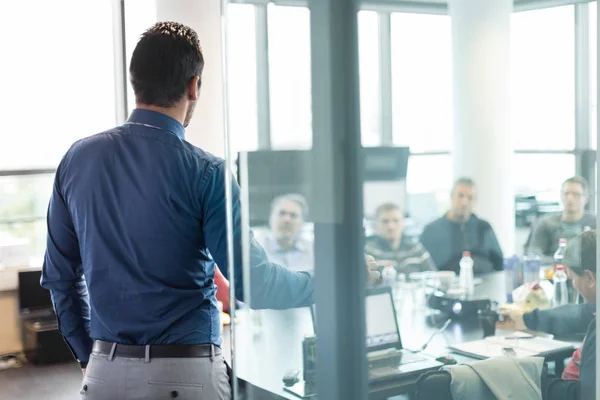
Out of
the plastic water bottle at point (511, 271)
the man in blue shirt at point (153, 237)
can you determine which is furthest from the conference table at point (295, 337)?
the man in blue shirt at point (153, 237)

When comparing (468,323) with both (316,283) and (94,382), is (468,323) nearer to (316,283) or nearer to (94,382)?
(316,283)

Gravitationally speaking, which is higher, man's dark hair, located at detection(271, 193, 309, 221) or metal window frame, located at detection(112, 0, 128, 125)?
metal window frame, located at detection(112, 0, 128, 125)

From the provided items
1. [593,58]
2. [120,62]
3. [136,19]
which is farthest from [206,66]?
[593,58]

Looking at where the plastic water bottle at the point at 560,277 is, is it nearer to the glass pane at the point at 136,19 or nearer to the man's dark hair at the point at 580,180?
the man's dark hair at the point at 580,180

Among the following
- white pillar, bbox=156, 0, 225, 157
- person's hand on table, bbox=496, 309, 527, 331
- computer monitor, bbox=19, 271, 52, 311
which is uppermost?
white pillar, bbox=156, 0, 225, 157

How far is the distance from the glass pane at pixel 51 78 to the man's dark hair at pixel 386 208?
5236 millimetres

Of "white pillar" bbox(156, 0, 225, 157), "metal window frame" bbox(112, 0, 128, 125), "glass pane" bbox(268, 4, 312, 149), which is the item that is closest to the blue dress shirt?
"glass pane" bbox(268, 4, 312, 149)

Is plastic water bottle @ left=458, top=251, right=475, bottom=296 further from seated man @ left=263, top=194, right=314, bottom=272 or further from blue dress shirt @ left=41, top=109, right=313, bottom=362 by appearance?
blue dress shirt @ left=41, top=109, right=313, bottom=362

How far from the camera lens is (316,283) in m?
0.56

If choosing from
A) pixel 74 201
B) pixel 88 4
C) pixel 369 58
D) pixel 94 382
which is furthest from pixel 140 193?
pixel 88 4

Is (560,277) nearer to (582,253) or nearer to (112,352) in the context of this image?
(582,253)

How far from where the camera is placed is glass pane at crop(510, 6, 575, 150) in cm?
44

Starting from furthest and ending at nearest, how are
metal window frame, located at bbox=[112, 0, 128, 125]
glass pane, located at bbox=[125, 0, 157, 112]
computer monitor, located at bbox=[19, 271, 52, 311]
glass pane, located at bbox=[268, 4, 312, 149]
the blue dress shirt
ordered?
1. metal window frame, located at bbox=[112, 0, 128, 125]
2. glass pane, located at bbox=[125, 0, 157, 112]
3. computer monitor, located at bbox=[19, 271, 52, 311]
4. the blue dress shirt
5. glass pane, located at bbox=[268, 4, 312, 149]

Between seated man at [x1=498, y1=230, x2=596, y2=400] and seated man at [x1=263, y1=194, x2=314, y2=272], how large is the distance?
0.17 metres
